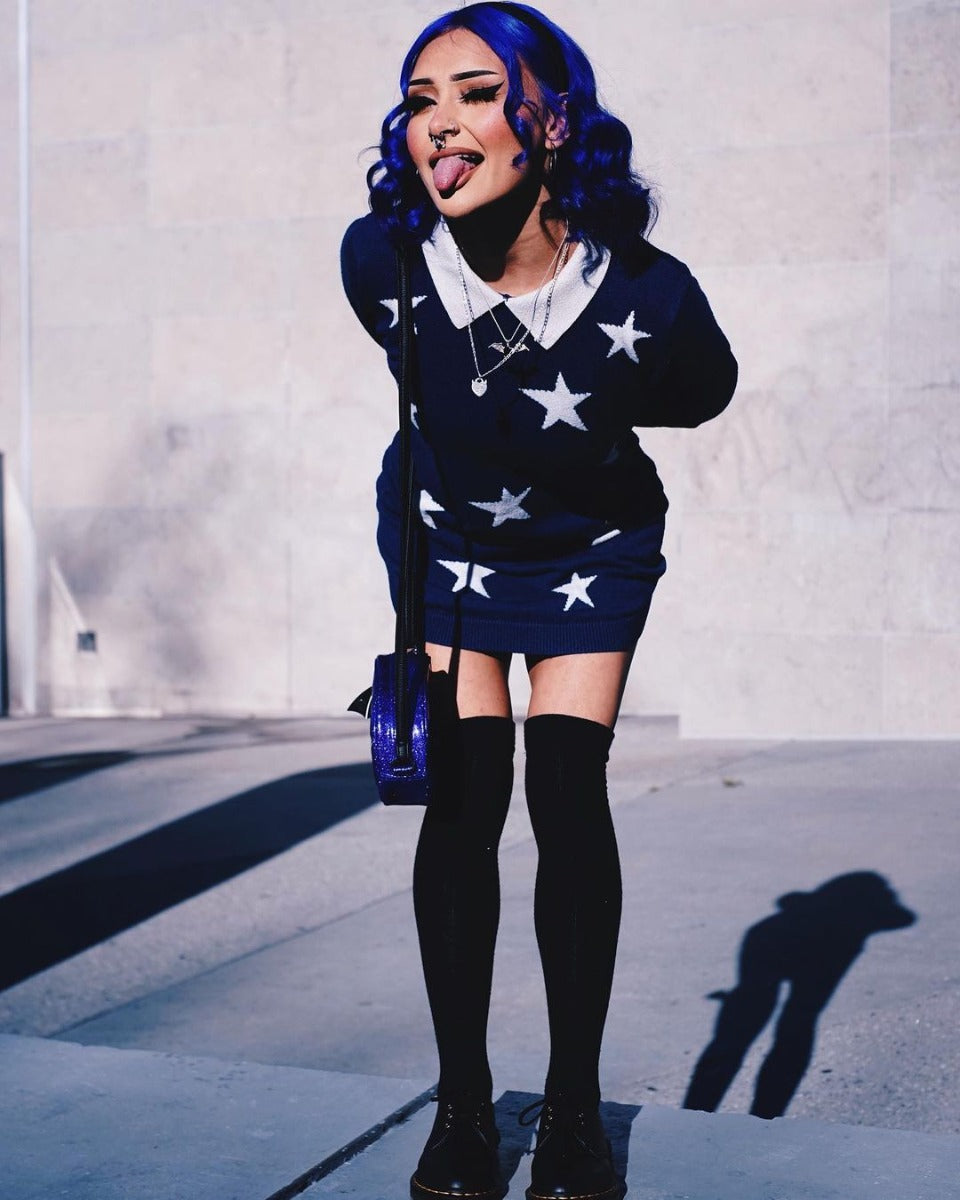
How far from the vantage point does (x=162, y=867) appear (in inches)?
232

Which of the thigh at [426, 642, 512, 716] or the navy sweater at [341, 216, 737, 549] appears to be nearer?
the navy sweater at [341, 216, 737, 549]

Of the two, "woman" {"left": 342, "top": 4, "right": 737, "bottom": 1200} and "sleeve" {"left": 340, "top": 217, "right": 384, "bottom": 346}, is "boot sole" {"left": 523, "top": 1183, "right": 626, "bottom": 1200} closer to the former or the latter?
"woman" {"left": 342, "top": 4, "right": 737, "bottom": 1200}

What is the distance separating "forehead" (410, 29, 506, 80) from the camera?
2.29 metres

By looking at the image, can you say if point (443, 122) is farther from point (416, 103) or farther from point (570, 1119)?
point (570, 1119)

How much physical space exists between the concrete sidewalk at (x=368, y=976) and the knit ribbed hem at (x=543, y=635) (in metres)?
0.82

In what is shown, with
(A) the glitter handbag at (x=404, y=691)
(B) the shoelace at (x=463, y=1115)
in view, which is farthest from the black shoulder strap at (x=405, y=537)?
(B) the shoelace at (x=463, y=1115)

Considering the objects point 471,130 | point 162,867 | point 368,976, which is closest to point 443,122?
point 471,130

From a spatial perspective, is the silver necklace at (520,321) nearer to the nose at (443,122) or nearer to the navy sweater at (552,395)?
the navy sweater at (552,395)

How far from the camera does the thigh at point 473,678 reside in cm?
256

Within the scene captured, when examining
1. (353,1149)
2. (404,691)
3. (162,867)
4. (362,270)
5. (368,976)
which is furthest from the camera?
(162,867)

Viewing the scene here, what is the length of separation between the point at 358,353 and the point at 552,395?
314 inches

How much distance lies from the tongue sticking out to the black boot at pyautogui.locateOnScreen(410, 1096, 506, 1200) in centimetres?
132

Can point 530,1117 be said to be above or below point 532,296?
below

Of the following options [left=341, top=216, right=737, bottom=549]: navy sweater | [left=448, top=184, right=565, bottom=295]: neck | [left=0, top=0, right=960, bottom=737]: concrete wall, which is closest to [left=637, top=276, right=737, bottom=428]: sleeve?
[left=341, top=216, right=737, bottom=549]: navy sweater
